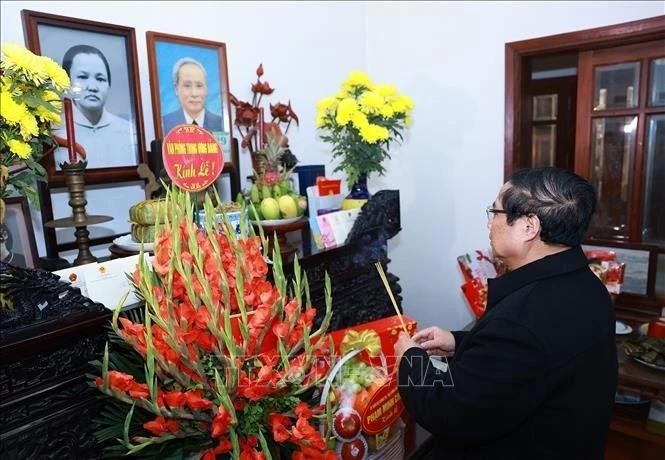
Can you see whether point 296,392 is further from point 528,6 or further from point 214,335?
point 528,6

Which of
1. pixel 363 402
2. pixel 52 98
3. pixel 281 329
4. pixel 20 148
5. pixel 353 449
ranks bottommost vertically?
pixel 353 449

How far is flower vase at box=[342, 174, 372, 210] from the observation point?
1641mm

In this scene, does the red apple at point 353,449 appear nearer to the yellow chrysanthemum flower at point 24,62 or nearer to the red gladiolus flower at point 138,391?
the red gladiolus flower at point 138,391

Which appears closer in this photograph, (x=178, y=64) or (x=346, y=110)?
(x=346, y=110)

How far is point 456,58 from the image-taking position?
2598 mm

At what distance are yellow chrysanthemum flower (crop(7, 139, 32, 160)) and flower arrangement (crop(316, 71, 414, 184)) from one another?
90 centimetres

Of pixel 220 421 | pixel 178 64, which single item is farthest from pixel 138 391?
pixel 178 64

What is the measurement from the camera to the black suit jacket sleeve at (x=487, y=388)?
95cm

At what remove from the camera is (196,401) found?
805 mm

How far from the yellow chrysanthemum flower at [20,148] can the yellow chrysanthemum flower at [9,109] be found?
Result: 0.12 feet

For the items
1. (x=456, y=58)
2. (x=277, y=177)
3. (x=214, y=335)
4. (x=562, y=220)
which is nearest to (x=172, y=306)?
(x=214, y=335)

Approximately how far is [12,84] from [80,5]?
0.85 meters

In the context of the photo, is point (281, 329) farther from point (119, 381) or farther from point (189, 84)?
point (189, 84)

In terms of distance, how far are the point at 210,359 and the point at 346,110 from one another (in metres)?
0.93
